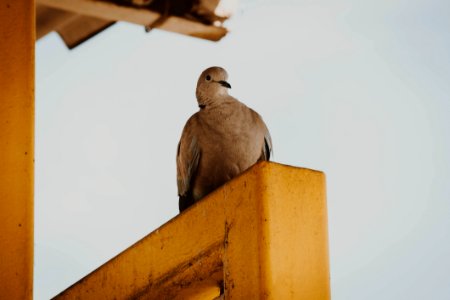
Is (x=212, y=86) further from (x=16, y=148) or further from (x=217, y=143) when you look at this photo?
(x=16, y=148)

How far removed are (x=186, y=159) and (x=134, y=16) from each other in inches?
51.5

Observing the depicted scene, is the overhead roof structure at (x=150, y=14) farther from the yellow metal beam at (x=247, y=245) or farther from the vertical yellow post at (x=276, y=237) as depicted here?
the vertical yellow post at (x=276, y=237)

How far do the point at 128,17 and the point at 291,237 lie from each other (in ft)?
9.99

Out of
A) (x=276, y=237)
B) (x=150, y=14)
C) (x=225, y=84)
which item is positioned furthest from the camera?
(x=150, y=14)

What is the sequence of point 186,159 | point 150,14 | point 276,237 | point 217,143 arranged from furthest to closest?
point 150,14, point 186,159, point 217,143, point 276,237

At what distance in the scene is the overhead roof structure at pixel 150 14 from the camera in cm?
518

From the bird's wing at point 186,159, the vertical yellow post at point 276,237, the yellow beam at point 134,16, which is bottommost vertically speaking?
the vertical yellow post at point 276,237

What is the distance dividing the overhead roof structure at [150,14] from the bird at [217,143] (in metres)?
0.92

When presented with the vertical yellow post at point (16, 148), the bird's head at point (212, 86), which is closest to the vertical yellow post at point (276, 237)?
the vertical yellow post at point (16, 148)

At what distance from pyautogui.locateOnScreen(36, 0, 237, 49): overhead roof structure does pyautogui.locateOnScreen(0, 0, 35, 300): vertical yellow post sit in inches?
92.7

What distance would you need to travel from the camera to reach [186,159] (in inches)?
173

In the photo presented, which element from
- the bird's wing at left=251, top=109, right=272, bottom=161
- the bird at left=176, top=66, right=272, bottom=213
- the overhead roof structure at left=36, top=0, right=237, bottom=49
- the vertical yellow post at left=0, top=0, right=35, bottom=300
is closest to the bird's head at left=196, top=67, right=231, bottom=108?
the bird at left=176, top=66, right=272, bottom=213

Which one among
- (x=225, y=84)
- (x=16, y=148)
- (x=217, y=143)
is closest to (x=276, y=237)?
(x=16, y=148)

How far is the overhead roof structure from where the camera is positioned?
5.18 meters
